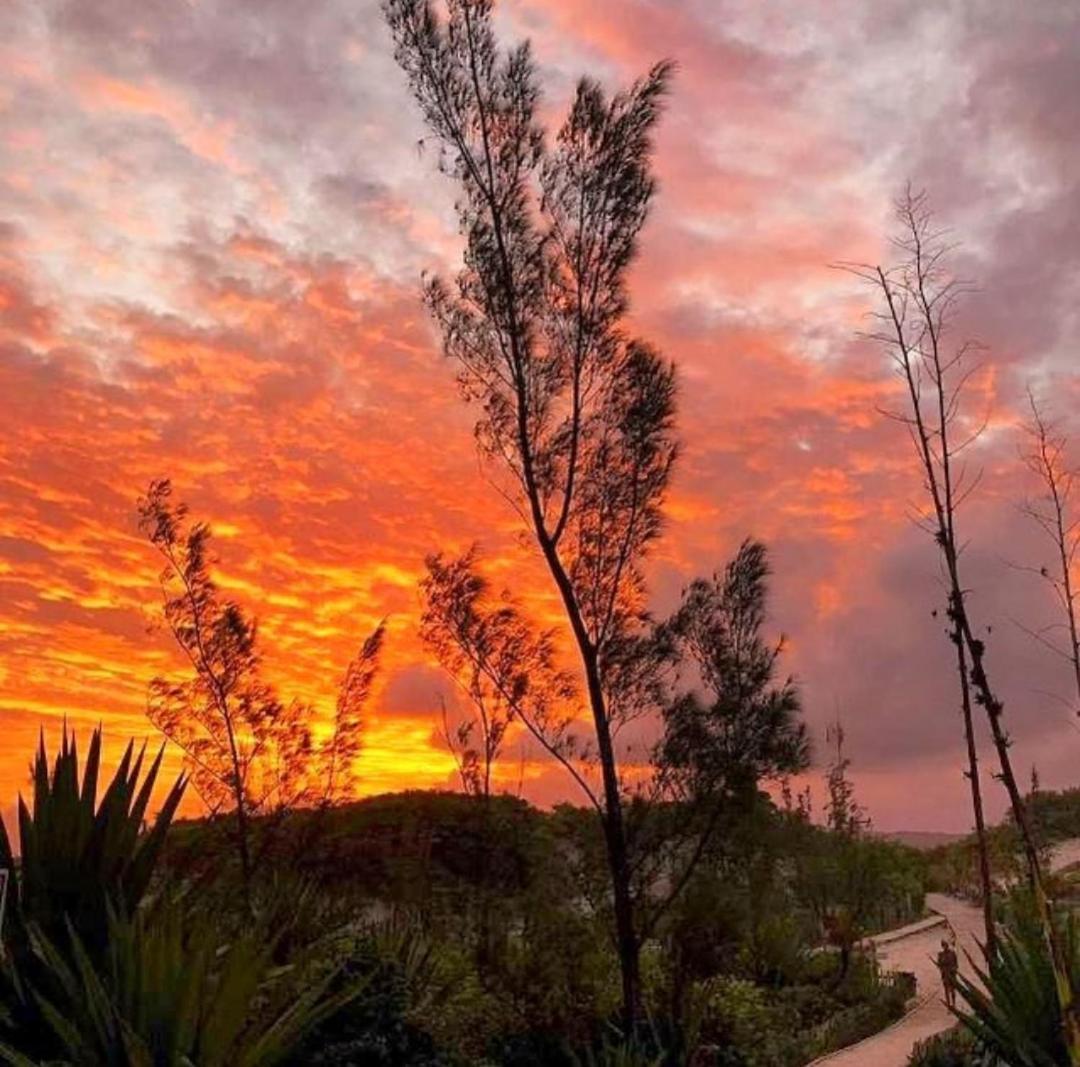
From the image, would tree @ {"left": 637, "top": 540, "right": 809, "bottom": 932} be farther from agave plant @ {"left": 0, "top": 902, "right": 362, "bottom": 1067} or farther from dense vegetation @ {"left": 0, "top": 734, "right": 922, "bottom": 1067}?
agave plant @ {"left": 0, "top": 902, "right": 362, "bottom": 1067}

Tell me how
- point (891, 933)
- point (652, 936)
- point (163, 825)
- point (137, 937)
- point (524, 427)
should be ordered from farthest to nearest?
point (891, 933)
point (652, 936)
point (524, 427)
point (163, 825)
point (137, 937)

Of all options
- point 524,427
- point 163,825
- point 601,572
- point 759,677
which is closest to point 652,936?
point 759,677

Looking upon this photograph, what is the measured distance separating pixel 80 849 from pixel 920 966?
2017 cm

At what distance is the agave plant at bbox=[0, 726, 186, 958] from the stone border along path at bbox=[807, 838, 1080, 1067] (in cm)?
552

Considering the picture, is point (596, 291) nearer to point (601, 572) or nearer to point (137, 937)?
point (601, 572)

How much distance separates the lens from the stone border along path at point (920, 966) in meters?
14.5

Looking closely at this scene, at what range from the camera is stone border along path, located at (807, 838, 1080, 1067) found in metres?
14.5

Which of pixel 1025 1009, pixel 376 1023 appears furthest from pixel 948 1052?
pixel 376 1023

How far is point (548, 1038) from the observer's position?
42.2 feet

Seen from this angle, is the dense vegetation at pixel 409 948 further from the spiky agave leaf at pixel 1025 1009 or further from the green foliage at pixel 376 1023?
the spiky agave leaf at pixel 1025 1009

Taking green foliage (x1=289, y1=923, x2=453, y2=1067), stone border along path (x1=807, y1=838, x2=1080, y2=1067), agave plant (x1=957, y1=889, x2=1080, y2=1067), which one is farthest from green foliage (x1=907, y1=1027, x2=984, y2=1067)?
green foliage (x1=289, y1=923, x2=453, y2=1067)

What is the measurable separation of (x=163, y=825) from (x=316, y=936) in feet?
18.7

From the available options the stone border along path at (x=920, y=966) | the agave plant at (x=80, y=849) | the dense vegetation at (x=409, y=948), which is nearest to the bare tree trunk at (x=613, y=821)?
the dense vegetation at (x=409, y=948)

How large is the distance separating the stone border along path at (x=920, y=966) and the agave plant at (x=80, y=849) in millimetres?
5521
